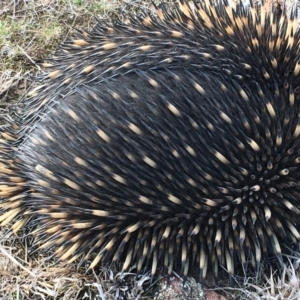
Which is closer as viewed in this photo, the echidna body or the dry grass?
the echidna body

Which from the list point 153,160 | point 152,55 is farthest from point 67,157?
point 152,55

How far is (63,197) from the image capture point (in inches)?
101

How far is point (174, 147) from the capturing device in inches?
97.3

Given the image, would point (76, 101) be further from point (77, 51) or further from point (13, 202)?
point (13, 202)

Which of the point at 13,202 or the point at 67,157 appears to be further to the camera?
the point at 13,202

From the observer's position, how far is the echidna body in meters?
2.48

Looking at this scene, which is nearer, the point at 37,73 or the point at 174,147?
the point at 174,147

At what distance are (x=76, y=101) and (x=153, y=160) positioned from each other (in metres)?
0.42

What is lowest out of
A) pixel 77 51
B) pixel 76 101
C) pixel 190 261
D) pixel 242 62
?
pixel 190 261

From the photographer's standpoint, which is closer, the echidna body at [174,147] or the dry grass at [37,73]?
the echidna body at [174,147]

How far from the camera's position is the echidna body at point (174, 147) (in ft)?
8.14

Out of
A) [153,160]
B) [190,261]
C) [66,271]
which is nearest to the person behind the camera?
[153,160]

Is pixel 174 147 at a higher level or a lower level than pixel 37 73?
lower

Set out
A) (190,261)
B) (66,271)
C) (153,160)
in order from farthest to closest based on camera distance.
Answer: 1. (66,271)
2. (190,261)
3. (153,160)
